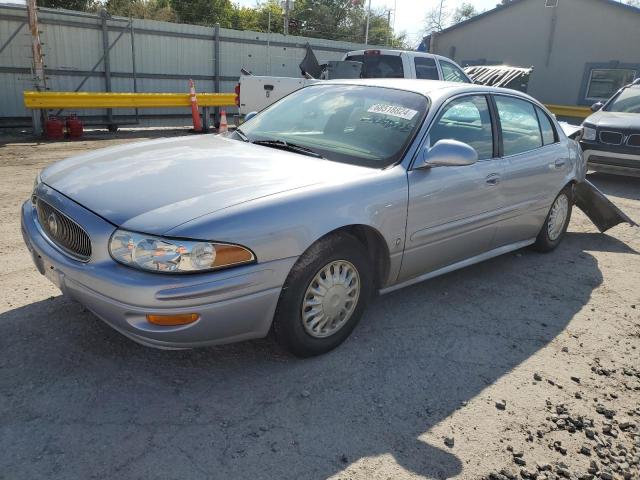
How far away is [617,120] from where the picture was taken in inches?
368

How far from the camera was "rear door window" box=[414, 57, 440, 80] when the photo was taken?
33.7ft

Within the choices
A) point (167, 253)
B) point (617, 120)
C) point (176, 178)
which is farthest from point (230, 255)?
point (617, 120)

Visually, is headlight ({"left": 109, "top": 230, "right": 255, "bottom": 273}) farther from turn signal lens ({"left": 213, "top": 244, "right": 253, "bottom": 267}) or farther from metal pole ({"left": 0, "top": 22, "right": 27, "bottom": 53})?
metal pole ({"left": 0, "top": 22, "right": 27, "bottom": 53})

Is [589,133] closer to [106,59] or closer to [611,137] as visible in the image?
[611,137]

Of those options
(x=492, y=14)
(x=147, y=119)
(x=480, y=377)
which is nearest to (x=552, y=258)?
(x=480, y=377)

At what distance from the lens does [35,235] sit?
311cm

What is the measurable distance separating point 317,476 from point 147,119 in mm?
13910


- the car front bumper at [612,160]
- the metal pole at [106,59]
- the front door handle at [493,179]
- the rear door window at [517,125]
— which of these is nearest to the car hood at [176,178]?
the front door handle at [493,179]

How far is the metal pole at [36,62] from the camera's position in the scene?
10984 millimetres

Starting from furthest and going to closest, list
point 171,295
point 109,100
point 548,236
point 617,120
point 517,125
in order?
1. point 109,100
2. point 617,120
3. point 548,236
4. point 517,125
5. point 171,295

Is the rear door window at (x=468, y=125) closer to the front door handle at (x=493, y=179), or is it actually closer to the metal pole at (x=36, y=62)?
the front door handle at (x=493, y=179)

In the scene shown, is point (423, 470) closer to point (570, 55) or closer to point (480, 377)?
point (480, 377)

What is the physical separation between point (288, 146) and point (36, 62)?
1005 centimetres

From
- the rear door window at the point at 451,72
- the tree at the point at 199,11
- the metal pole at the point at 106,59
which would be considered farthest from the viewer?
the tree at the point at 199,11
